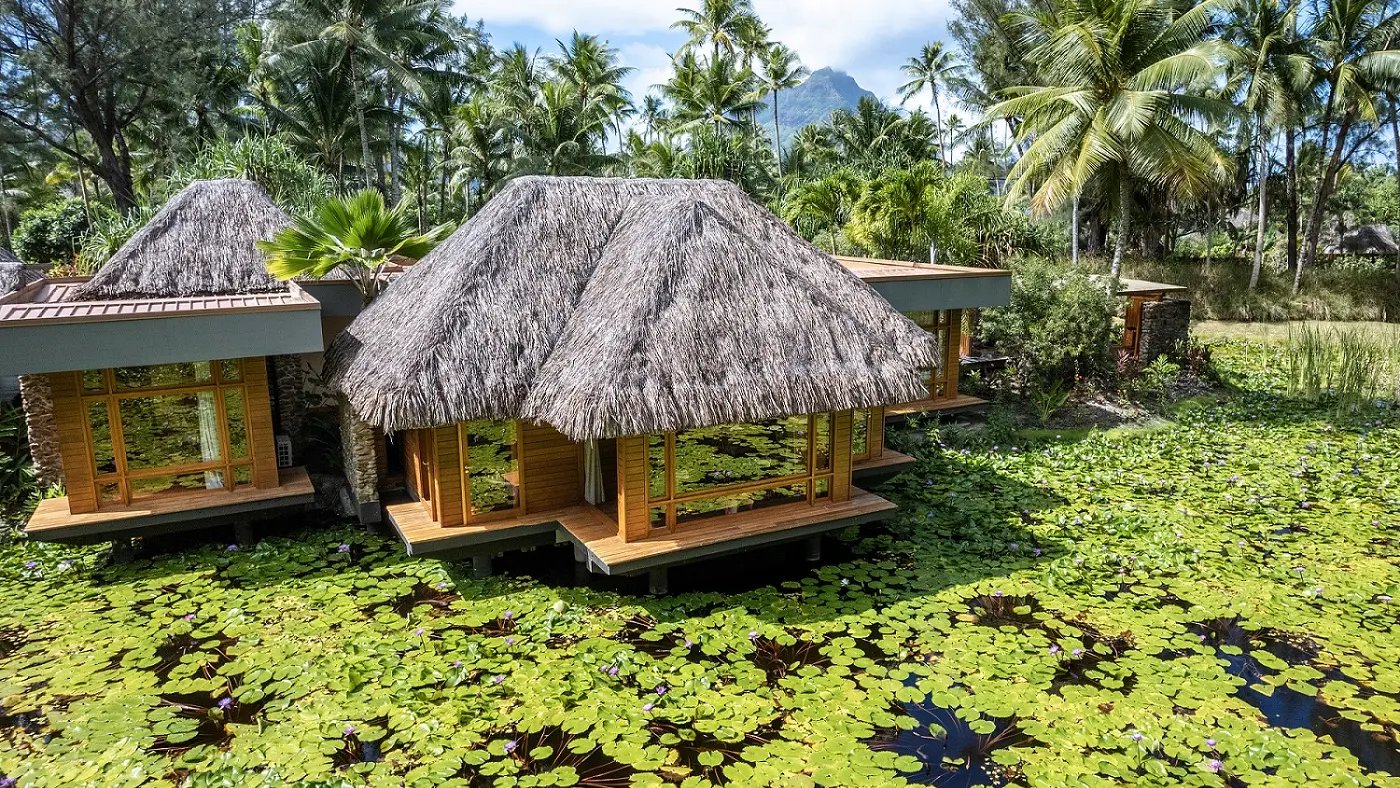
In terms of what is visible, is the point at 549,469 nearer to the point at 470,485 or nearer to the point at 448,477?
the point at 470,485

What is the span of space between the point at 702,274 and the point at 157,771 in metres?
5.21

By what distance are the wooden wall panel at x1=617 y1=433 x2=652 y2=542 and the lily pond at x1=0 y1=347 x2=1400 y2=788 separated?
62 cm

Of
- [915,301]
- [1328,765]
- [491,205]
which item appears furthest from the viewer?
[915,301]

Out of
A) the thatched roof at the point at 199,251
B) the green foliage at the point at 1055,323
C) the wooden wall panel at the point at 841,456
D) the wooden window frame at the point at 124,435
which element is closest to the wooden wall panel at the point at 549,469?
the wooden wall panel at the point at 841,456

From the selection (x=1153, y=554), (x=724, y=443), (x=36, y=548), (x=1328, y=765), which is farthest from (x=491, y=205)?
(x=1328, y=765)

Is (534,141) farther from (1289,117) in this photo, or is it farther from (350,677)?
(350,677)

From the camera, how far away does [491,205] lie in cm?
861

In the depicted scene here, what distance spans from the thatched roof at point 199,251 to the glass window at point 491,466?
4.14 metres

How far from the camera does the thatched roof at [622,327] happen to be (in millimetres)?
6805

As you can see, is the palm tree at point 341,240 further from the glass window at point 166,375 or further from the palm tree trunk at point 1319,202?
the palm tree trunk at point 1319,202

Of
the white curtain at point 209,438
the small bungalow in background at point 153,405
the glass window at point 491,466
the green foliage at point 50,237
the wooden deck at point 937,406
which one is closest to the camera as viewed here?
the small bungalow in background at point 153,405

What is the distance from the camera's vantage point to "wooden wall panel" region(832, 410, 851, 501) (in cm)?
786

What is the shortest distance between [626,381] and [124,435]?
4.86 m

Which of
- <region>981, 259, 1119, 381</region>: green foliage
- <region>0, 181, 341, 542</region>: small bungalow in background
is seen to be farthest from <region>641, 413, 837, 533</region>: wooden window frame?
<region>981, 259, 1119, 381</region>: green foliage
